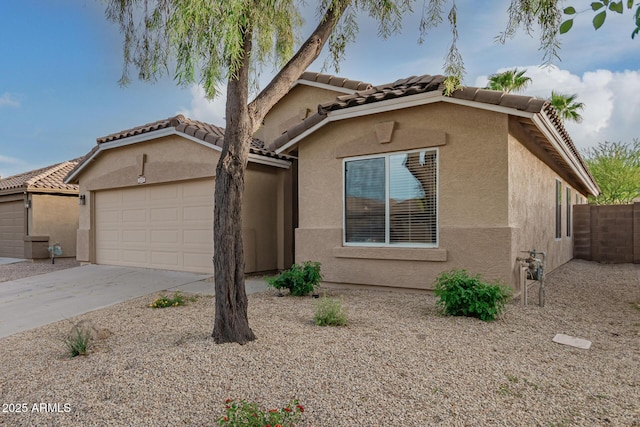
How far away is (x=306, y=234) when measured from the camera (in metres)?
9.22

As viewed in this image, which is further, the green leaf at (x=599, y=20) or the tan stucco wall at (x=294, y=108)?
the tan stucco wall at (x=294, y=108)

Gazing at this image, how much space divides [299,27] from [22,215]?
15.9m

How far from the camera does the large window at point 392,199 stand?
7.74 metres

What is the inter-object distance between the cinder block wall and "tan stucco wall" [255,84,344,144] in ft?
35.0

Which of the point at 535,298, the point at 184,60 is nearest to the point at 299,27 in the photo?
the point at 184,60

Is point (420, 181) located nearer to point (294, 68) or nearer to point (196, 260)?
point (294, 68)

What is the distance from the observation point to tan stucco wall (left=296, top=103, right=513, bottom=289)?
7102 mm

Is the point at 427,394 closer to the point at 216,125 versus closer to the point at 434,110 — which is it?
the point at 434,110

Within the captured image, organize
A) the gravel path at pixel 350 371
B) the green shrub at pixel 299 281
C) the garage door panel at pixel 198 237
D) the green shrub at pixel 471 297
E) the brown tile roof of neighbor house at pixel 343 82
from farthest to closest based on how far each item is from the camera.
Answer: the brown tile roof of neighbor house at pixel 343 82
the garage door panel at pixel 198 237
the green shrub at pixel 299 281
the green shrub at pixel 471 297
the gravel path at pixel 350 371

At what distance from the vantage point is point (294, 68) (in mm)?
5613

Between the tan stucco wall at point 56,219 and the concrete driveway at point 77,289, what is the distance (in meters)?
5.49

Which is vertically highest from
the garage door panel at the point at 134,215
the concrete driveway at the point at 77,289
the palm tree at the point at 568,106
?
the palm tree at the point at 568,106

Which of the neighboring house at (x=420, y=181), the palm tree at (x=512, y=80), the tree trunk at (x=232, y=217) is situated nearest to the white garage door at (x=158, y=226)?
the neighboring house at (x=420, y=181)

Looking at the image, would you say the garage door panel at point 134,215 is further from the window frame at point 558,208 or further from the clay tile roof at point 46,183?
the window frame at point 558,208
